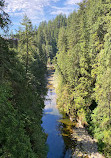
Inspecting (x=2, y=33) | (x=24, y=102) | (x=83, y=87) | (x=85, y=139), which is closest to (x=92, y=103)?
(x=83, y=87)

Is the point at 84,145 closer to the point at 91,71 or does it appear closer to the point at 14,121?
the point at 91,71

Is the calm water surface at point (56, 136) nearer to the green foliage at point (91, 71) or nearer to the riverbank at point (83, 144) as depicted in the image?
the riverbank at point (83, 144)

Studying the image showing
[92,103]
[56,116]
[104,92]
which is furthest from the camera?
[56,116]

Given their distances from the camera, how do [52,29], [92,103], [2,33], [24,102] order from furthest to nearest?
[52,29] → [92,103] → [24,102] → [2,33]

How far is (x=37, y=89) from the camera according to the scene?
19438 mm

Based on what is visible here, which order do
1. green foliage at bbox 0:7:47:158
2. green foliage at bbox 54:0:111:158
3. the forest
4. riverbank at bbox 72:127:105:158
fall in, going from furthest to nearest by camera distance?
green foliage at bbox 54:0:111:158 < riverbank at bbox 72:127:105:158 < the forest < green foliage at bbox 0:7:47:158

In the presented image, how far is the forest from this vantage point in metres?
6.38

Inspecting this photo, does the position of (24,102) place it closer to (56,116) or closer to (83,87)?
(83,87)

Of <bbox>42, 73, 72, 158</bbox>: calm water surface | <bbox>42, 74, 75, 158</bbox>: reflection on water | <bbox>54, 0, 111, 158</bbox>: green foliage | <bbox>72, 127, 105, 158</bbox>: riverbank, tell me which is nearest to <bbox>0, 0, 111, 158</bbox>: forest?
<bbox>54, 0, 111, 158</bbox>: green foliage

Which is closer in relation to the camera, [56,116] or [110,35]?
[110,35]

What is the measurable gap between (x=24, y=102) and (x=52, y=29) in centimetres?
9521

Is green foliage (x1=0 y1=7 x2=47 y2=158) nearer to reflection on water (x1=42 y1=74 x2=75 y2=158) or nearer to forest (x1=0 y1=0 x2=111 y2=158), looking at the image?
forest (x1=0 y1=0 x2=111 y2=158)

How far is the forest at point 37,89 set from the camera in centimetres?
638

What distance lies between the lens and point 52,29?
95.8m
